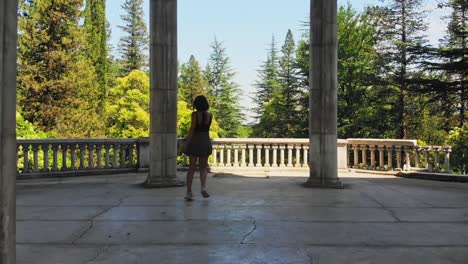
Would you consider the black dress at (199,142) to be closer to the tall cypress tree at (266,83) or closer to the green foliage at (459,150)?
the green foliage at (459,150)

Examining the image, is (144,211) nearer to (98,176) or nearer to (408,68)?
(98,176)

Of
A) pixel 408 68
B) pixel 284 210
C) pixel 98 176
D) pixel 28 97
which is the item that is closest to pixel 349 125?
pixel 408 68

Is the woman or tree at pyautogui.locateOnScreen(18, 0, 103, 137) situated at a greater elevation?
tree at pyautogui.locateOnScreen(18, 0, 103, 137)

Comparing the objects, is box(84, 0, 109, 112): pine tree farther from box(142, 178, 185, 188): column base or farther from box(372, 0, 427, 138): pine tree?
box(142, 178, 185, 188): column base

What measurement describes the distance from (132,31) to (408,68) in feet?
117

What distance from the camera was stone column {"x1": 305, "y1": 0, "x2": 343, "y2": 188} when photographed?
9211mm

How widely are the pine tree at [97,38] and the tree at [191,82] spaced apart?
15203 mm

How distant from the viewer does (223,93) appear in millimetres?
60156

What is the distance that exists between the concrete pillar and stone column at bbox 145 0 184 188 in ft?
20.4

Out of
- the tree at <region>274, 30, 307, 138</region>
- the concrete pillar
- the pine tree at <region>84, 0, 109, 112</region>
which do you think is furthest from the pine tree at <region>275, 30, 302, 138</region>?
the concrete pillar

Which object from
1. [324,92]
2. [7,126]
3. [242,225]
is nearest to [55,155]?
[324,92]

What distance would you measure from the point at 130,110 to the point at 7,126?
128ft

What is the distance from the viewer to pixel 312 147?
30.9 feet

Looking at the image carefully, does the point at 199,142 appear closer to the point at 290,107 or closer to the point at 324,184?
the point at 324,184
